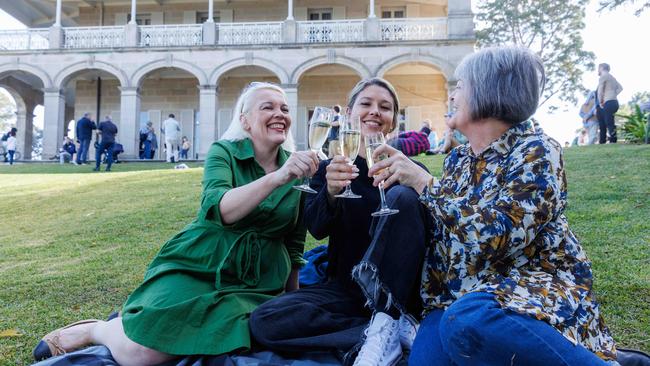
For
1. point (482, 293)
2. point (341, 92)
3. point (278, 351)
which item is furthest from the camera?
point (341, 92)

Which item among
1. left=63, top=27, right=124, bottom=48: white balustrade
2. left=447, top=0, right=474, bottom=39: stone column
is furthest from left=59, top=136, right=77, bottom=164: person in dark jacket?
left=447, top=0, right=474, bottom=39: stone column

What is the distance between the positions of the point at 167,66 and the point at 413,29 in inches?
403

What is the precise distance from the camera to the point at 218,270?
2521mm

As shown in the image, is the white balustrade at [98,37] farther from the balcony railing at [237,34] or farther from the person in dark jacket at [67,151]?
the person in dark jacket at [67,151]

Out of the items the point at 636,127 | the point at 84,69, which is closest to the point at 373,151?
the point at 636,127

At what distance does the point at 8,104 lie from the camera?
167 ft

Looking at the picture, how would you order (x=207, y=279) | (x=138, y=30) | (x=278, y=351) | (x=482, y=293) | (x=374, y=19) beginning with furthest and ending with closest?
1. (x=138, y=30)
2. (x=374, y=19)
3. (x=207, y=279)
4. (x=278, y=351)
5. (x=482, y=293)

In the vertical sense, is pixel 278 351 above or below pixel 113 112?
below

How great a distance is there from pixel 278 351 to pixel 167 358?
1.81 ft

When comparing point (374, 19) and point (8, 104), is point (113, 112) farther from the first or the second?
point (8, 104)

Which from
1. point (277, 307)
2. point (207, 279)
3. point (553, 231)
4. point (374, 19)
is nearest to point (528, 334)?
point (553, 231)

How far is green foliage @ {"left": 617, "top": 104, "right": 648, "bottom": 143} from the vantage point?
38.5 feet

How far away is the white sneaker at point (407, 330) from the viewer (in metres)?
2.16

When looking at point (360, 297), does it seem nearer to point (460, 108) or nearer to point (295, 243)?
point (295, 243)
